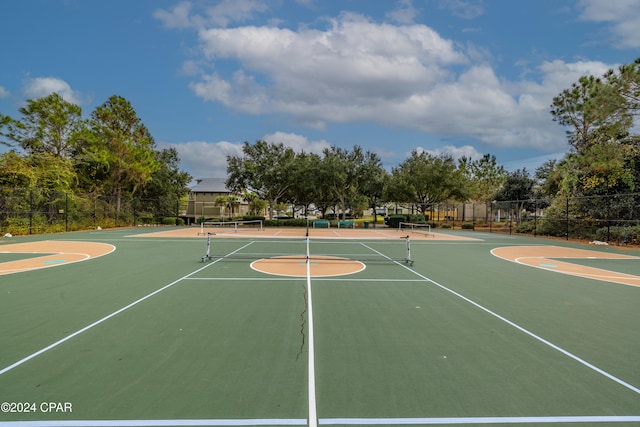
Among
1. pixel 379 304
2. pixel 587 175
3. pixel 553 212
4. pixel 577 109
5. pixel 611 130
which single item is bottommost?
pixel 379 304

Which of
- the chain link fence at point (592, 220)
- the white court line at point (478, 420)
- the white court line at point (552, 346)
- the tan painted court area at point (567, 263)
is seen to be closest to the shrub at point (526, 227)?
the chain link fence at point (592, 220)

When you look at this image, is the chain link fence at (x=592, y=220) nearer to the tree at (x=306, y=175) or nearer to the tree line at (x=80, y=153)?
the tree at (x=306, y=175)

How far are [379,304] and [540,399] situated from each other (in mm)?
3871

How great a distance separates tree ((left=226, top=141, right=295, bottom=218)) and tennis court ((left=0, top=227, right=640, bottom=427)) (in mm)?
32223

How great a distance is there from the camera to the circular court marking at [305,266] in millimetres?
10887

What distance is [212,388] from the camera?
12.5 feet

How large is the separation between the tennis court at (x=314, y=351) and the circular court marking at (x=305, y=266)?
2.49 feet

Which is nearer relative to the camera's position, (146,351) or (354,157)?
(146,351)

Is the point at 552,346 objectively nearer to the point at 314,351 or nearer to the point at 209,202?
the point at 314,351

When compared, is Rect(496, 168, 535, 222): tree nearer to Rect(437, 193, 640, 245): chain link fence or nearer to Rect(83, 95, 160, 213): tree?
Rect(437, 193, 640, 245): chain link fence

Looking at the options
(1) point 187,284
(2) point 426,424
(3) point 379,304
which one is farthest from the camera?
(1) point 187,284

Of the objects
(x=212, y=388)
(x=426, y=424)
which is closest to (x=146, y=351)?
(x=212, y=388)

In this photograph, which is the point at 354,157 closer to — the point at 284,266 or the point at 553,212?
the point at 553,212

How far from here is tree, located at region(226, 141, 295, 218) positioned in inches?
1652
